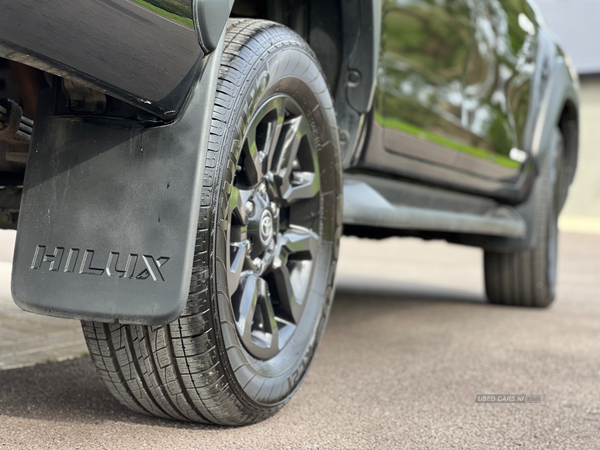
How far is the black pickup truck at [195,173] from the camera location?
1188 mm

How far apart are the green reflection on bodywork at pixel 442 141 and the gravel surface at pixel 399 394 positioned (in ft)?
2.62

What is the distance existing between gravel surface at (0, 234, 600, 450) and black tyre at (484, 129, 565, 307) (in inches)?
10.6

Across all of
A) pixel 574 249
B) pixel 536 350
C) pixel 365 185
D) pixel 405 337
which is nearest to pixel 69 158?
pixel 365 185

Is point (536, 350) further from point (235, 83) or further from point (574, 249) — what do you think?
point (574, 249)

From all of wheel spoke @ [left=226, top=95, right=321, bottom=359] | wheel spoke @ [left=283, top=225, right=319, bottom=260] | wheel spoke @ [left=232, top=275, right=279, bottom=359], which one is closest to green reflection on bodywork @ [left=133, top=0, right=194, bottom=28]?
wheel spoke @ [left=226, top=95, right=321, bottom=359]

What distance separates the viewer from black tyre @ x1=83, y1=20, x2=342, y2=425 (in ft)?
4.48

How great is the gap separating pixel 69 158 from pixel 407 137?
4.71ft

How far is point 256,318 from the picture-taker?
5.48ft

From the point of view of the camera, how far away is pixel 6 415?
155cm

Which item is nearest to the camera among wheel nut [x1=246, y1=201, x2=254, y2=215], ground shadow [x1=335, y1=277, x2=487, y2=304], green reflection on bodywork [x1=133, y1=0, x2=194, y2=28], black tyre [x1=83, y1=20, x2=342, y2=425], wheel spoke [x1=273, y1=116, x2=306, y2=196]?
green reflection on bodywork [x1=133, y1=0, x2=194, y2=28]

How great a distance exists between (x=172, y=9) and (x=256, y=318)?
0.80 metres

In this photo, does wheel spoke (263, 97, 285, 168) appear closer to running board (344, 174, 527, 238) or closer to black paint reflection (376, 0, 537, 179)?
running board (344, 174, 527, 238)

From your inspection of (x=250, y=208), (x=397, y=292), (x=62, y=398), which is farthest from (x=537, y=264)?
(x=62, y=398)

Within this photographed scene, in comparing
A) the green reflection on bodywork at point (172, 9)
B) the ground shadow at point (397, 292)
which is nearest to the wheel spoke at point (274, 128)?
the green reflection on bodywork at point (172, 9)
